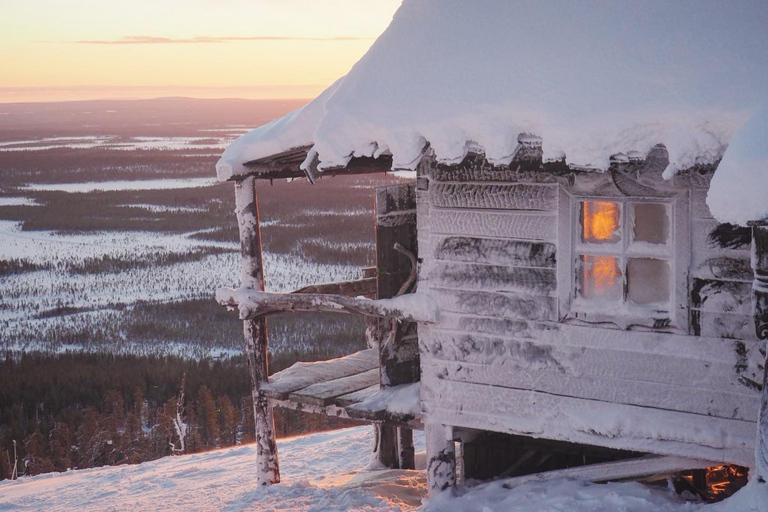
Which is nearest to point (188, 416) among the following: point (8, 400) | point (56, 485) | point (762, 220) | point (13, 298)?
point (8, 400)

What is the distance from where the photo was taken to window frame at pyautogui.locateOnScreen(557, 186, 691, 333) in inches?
235

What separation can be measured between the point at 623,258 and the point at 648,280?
26 centimetres

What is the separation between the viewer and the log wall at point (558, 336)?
5.91 meters

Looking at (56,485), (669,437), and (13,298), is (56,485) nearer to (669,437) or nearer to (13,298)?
(669,437)

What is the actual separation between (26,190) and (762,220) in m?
92.0

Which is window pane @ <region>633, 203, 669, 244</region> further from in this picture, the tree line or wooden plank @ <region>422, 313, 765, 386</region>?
the tree line

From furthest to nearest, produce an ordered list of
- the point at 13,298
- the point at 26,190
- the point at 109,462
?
the point at 26,190 < the point at 13,298 < the point at 109,462

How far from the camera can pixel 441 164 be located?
6.86m

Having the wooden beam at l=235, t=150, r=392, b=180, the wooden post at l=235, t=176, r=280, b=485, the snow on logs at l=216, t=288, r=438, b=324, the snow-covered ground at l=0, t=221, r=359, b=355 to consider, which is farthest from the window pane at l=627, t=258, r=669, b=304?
the snow-covered ground at l=0, t=221, r=359, b=355

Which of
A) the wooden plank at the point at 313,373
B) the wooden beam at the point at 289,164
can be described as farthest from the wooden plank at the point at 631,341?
the wooden plank at the point at 313,373

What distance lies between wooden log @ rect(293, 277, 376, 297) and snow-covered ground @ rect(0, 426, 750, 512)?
1800 millimetres

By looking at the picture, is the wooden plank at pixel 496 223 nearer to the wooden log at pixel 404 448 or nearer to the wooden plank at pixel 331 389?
the wooden plank at pixel 331 389

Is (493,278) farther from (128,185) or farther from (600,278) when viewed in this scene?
(128,185)

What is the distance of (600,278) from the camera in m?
6.43
